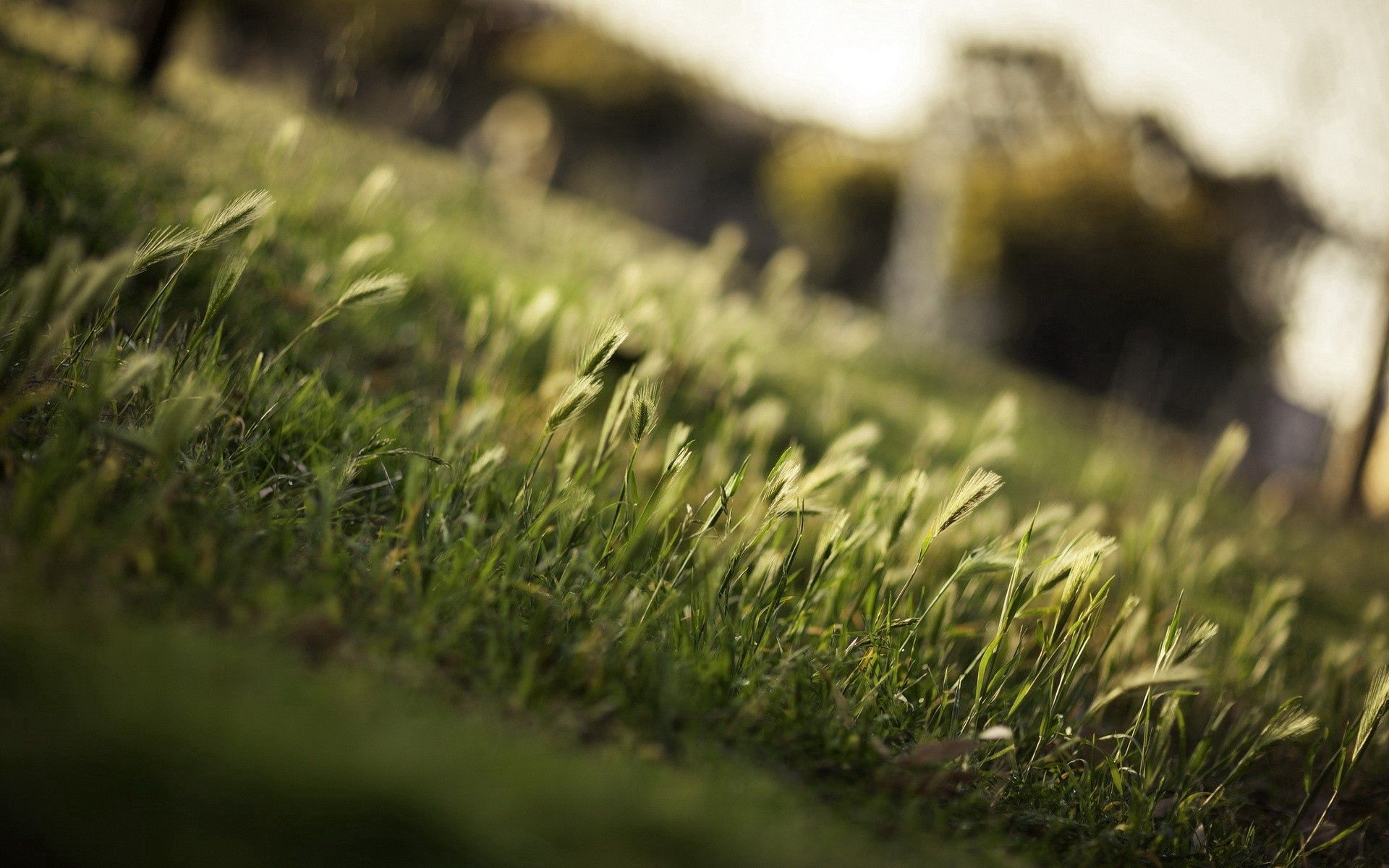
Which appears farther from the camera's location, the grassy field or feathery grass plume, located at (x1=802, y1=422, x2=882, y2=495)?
feathery grass plume, located at (x1=802, y1=422, x2=882, y2=495)

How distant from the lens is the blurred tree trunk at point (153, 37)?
Answer: 4.07 m

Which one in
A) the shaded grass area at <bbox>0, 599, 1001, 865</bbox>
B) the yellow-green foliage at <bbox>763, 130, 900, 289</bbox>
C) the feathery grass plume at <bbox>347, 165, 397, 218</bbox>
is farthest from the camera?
the yellow-green foliage at <bbox>763, 130, 900, 289</bbox>

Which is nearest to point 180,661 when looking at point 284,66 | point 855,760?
point 855,760

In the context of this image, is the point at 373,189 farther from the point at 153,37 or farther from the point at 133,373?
the point at 153,37

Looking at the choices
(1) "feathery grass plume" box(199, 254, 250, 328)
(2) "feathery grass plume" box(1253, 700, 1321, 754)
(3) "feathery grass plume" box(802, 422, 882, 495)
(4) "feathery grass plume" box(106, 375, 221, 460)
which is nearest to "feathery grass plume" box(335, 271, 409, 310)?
(1) "feathery grass plume" box(199, 254, 250, 328)

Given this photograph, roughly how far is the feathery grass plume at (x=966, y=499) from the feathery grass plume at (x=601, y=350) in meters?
0.65

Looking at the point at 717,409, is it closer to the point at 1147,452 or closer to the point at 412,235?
the point at 412,235

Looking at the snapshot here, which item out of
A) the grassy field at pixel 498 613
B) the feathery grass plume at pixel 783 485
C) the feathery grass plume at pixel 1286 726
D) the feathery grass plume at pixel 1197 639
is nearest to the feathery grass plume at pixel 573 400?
the grassy field at pixel 498 613

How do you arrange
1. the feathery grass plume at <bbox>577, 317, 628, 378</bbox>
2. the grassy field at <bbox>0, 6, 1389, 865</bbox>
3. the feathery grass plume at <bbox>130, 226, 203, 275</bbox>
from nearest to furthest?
the grassy field at <bbox>0, 6, 1389, 865</bbox> → the feathery grass plume at <bbox>130, 226, 203, 275</bbox> → the feathery grass plume at <bbox>577, 317, 628, 378</bbox>

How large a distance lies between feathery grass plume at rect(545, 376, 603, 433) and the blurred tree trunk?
4102 millimetres

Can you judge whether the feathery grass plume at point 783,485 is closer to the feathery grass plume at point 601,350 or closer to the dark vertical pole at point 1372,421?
the feathery grass plume at point 601,350

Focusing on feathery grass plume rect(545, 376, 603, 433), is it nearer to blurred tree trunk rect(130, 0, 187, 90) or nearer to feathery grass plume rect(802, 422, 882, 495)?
feathery grass plume rect(802, 422, 882, 495)

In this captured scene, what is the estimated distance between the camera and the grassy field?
79 cm

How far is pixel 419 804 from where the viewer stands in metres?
0.78
